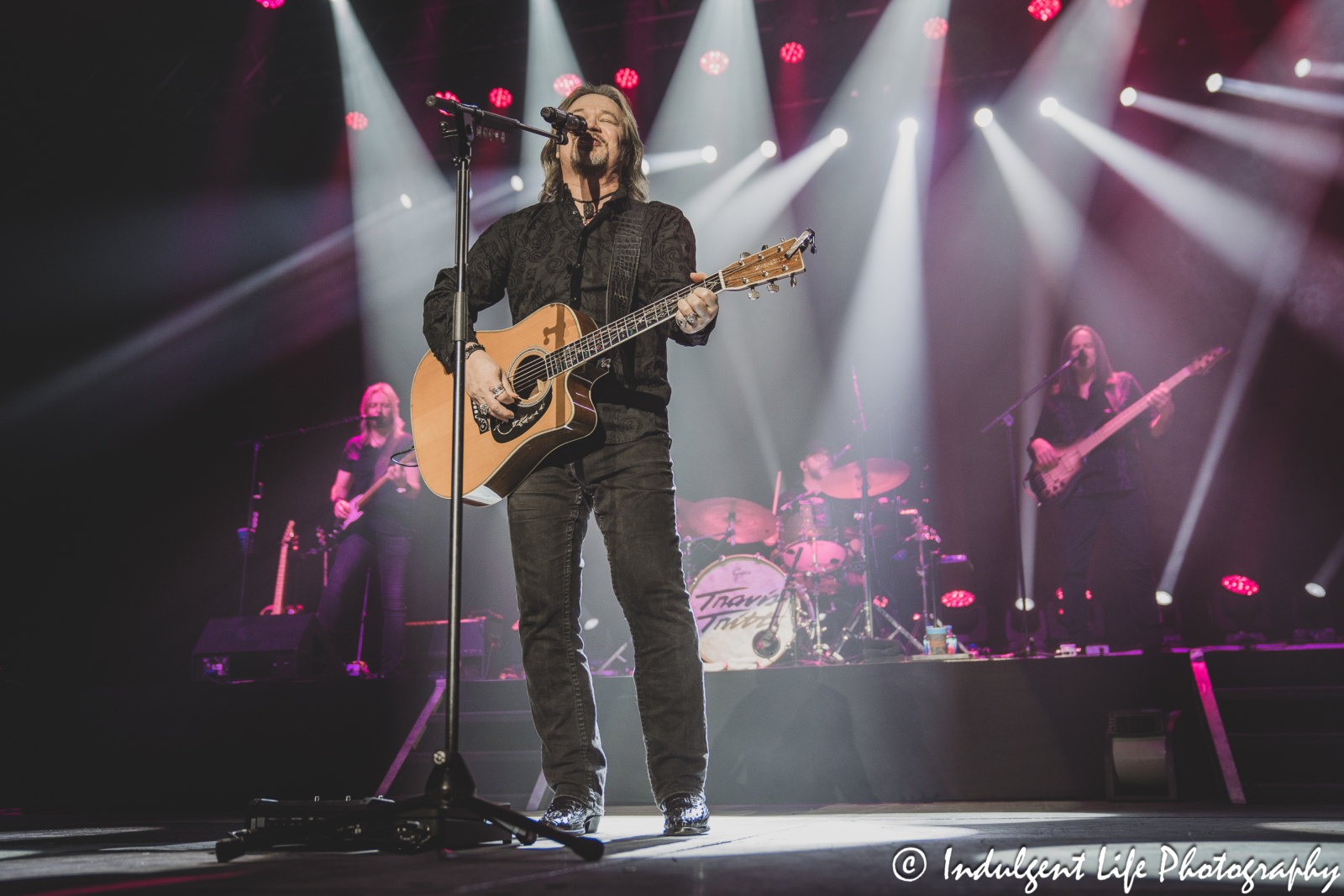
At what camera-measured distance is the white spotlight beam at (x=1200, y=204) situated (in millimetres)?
6590

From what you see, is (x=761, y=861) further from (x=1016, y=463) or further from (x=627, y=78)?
(x=1016, y=463)

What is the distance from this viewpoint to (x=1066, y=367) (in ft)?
21.0

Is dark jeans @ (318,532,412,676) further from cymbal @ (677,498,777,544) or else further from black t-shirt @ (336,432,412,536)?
cymbal @ (677,498,777,544)

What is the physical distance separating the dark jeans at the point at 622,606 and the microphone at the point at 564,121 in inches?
33.0

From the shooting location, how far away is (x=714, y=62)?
263 inches

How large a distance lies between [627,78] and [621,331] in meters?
5.02

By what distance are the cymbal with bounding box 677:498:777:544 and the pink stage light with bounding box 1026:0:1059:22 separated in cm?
400

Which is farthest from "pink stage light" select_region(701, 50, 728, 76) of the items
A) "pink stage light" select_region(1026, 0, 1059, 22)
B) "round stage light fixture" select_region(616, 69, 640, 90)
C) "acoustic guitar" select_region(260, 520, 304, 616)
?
"acoustic guitar" select_region(260, 520, 304, 616)

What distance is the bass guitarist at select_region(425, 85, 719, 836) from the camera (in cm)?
234

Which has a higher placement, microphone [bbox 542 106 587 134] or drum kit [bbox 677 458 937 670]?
microphone [bbox 542 106 587 134]

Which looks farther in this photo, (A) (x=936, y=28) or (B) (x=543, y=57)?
(B) (x=543, y=57)

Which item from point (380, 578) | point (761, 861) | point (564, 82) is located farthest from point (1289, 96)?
point (380, 578)

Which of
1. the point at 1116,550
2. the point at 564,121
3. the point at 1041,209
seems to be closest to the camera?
the point at 564,121

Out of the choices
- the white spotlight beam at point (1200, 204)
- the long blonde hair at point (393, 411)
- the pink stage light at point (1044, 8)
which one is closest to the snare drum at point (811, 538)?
the long blonde hair at point (393, 411)
